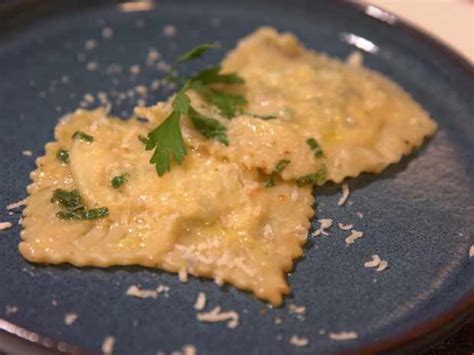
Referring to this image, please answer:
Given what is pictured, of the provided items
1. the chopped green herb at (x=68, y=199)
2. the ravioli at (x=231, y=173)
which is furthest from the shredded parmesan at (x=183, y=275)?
the chopped green herb at (x=68, y=199)

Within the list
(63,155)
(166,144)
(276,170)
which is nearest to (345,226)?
(276,170)

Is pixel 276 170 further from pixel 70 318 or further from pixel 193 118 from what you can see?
pixel 70 318

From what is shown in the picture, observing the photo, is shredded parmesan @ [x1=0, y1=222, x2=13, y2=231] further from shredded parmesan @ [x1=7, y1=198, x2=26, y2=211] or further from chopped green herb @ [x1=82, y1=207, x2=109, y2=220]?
chopped green herb @ [x1=82, y1=207, x2=109, y2=220]

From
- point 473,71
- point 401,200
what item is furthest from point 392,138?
point 473,71

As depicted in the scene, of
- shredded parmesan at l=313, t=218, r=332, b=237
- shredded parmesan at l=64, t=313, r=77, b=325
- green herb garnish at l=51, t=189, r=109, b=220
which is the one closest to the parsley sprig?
green herb garnish at l=51, t=189, r=109, b=220

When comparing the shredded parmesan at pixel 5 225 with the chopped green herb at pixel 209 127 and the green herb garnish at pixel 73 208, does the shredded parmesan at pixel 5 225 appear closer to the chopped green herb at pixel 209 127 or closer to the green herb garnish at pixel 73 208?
the green herb garnish at pixel 73 208

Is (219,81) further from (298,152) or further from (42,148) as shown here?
(42,148)
